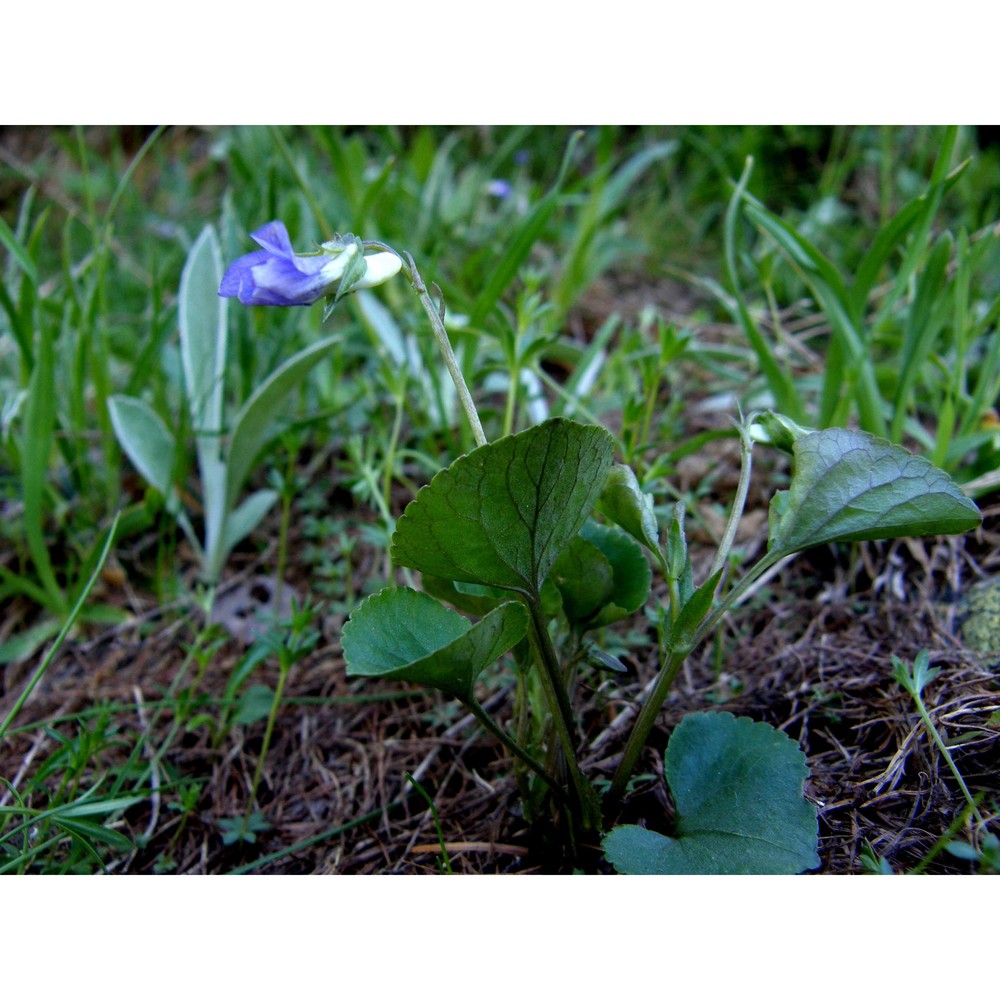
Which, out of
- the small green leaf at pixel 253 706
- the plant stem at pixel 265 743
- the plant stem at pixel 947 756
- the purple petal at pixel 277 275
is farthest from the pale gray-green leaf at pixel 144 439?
the plant stem at pixel 947 756

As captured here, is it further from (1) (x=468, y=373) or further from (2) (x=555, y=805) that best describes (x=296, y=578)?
(2) (x=555, y=805)

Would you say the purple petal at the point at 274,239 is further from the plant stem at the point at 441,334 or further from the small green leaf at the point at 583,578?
the small green leaf at the point at 583,578

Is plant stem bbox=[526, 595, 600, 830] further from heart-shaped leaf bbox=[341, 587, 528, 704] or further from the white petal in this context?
the white petal

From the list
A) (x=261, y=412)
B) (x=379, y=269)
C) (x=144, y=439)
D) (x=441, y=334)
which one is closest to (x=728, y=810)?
(x=441, y=334)

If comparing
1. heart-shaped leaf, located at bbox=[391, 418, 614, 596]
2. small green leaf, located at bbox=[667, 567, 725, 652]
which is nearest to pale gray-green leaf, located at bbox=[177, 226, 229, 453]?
heart-shaped leaf, located at bbox=[391, 418, 614, 596]

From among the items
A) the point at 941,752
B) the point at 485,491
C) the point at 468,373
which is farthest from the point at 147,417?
the point at 941,752

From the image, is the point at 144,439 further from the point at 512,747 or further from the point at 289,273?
the point at 512,747
